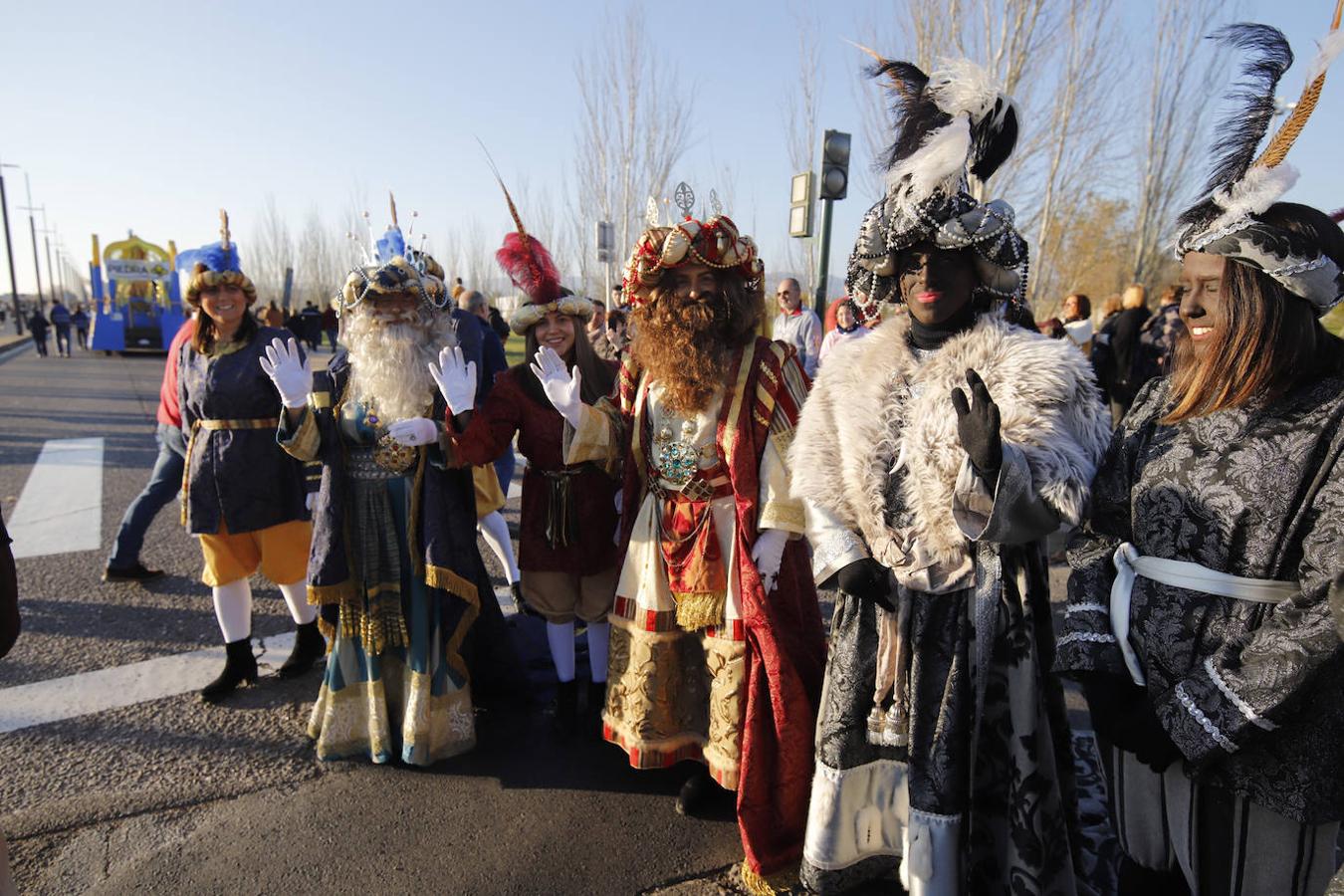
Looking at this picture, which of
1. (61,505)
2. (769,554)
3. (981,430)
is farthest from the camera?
(61,505)

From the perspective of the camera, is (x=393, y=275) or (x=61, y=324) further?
(x=61, y=324)

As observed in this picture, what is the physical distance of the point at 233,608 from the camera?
3602mm

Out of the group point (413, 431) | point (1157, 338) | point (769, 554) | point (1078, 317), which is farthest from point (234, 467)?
point (1078, 317)

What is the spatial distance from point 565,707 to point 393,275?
207 centimetres

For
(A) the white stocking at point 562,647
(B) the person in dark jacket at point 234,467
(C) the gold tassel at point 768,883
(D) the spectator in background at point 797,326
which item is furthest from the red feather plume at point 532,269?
(D) the spectator in background at point 797,326

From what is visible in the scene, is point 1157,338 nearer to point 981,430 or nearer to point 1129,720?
point 981,430

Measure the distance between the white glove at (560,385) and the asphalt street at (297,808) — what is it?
4.92 ft

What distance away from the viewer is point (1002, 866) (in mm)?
2135

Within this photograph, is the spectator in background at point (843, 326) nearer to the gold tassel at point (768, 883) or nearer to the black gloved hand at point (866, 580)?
the black gloved hand at point (866, 580)

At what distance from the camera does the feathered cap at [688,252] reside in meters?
2.76

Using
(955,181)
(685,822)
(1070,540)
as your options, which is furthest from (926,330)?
(685,822)

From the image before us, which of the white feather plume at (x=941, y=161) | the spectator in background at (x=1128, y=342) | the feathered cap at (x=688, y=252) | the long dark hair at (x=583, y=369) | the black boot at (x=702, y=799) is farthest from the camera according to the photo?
the spectator in background at (x=1128, y=342)

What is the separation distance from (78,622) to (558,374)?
3.60m

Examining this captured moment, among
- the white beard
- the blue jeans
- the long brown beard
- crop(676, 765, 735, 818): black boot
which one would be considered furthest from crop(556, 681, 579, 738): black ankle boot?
the blue jeans
